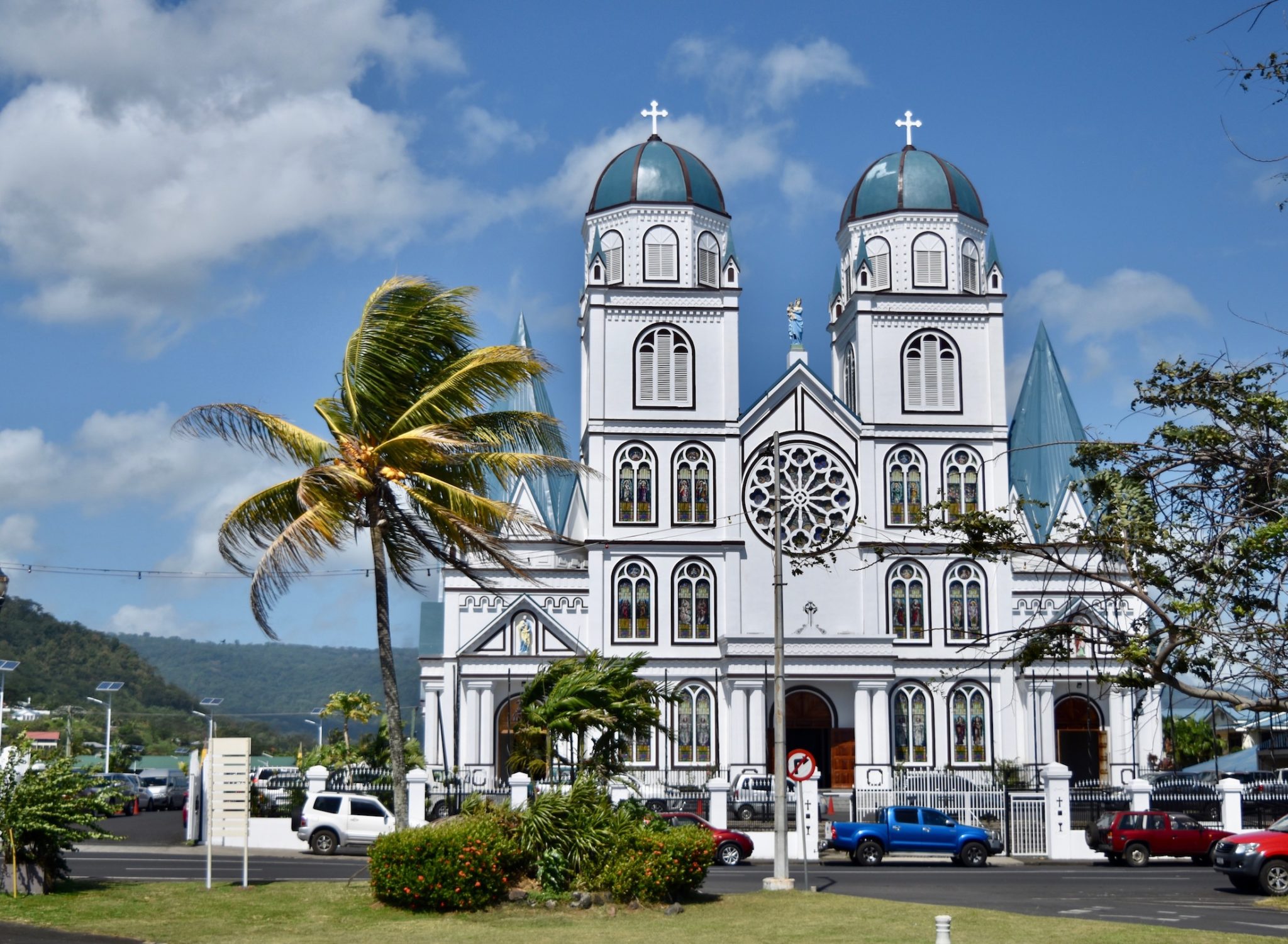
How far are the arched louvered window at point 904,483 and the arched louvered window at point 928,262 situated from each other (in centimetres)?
586

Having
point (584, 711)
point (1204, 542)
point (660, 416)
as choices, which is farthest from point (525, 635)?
point (1204, 542)

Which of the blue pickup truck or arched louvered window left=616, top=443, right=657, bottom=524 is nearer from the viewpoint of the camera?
the blue pickup truck

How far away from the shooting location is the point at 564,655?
160ft

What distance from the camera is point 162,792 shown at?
57156 millimetres

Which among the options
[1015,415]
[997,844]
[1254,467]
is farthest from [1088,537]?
[1015,415]

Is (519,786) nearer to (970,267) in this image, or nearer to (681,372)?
(681,372)

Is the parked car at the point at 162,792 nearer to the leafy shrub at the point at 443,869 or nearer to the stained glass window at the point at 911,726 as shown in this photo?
the stained glass window at the point at 911,726

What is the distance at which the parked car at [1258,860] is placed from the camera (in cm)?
2350

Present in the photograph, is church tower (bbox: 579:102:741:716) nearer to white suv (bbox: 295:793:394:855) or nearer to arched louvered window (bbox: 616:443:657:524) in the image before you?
arched louvered window (bbox: 616:443:657:524)

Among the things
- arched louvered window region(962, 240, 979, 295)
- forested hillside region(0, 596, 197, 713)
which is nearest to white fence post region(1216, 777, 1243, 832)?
Answer: arched louvered window region(962, 240, 979, 295)

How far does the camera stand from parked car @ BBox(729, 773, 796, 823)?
123 feet

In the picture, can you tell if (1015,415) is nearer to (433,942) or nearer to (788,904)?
(788,904)

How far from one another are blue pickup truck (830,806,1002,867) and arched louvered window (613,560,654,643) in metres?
17.2

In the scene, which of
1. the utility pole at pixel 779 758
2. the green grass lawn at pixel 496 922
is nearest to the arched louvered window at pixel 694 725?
the utility pole at pixel 779 758
